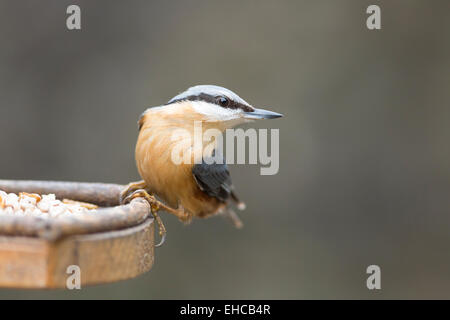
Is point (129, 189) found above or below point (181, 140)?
below

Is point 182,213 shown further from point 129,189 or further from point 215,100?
point 215,100

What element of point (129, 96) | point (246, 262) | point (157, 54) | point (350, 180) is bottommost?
point (246, 262)

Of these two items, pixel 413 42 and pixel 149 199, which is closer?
pixel 149 199

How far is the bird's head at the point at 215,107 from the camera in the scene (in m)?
3.07

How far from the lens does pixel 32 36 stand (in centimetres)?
588

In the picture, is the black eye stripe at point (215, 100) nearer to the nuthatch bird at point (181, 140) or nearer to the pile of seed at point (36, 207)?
the nuthatch bird at point (181, 140)

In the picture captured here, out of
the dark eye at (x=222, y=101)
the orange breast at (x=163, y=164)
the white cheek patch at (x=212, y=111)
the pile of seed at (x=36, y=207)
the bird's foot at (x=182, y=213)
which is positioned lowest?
the bird's foot at (x=182, y=213)

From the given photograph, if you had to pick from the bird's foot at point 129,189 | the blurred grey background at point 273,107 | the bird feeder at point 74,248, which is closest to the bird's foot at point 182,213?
the bird's foot at point 129,189

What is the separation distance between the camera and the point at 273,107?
19.7 feet

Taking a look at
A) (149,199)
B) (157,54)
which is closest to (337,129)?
(157,54)

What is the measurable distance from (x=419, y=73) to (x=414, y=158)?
2.88 feet

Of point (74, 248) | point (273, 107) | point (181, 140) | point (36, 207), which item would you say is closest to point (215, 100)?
point (181, 140)

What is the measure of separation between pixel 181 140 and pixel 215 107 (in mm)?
238

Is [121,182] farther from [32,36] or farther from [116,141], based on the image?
[32,36]
